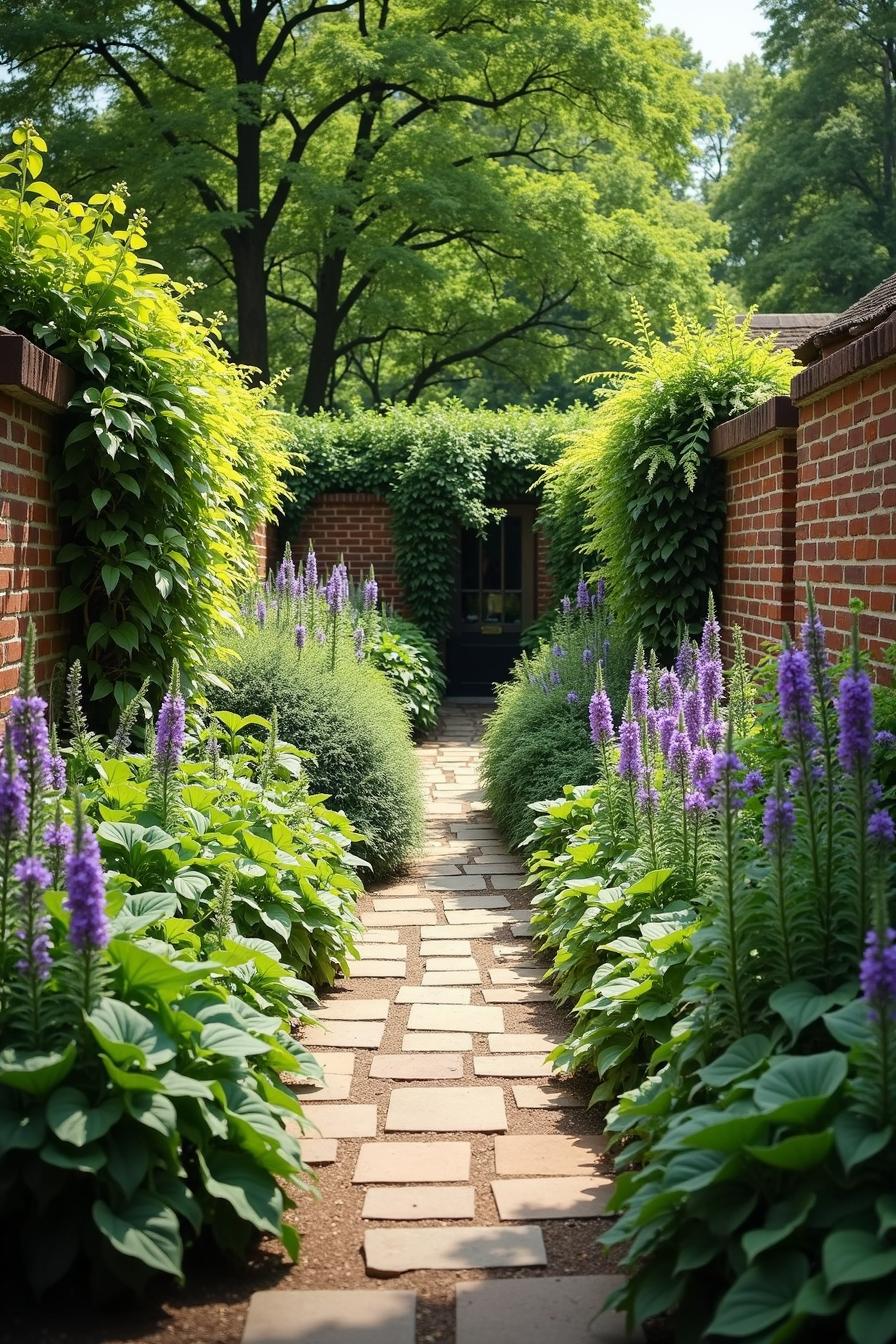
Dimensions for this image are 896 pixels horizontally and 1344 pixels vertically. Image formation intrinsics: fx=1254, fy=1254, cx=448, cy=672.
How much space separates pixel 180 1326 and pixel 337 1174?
874 millimetres

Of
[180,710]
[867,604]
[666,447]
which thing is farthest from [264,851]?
[666,447]

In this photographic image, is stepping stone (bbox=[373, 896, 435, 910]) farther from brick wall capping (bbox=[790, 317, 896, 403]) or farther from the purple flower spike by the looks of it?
brick wall capping (bbox=[790, 317, 896, 403])

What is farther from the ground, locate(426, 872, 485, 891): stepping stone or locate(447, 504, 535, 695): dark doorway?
locate(447, 504, 535, 695): dark doorway

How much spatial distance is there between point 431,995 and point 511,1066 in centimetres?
76

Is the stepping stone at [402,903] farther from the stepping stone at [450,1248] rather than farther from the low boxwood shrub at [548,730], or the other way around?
the stepping stone at [450,1248]

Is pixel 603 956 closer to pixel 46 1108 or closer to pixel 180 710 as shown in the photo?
pixel 180 710

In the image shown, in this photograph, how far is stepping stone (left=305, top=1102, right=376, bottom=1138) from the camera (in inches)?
137

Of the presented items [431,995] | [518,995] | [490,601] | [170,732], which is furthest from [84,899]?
[490,601]

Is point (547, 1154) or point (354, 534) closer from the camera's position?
point (547, 1154)

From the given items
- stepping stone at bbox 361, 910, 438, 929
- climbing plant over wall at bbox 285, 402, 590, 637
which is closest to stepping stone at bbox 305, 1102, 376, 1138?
stepping stone at bbox 361, 910, 438, 929

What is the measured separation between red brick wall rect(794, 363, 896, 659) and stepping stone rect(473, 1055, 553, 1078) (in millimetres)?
1690

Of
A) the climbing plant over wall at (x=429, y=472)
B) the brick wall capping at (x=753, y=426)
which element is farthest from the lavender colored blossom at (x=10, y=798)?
the climbing plant over wall at (x=429, y=472)

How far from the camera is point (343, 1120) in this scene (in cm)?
357

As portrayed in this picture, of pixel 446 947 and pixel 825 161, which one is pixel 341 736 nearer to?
pixel 446 947
